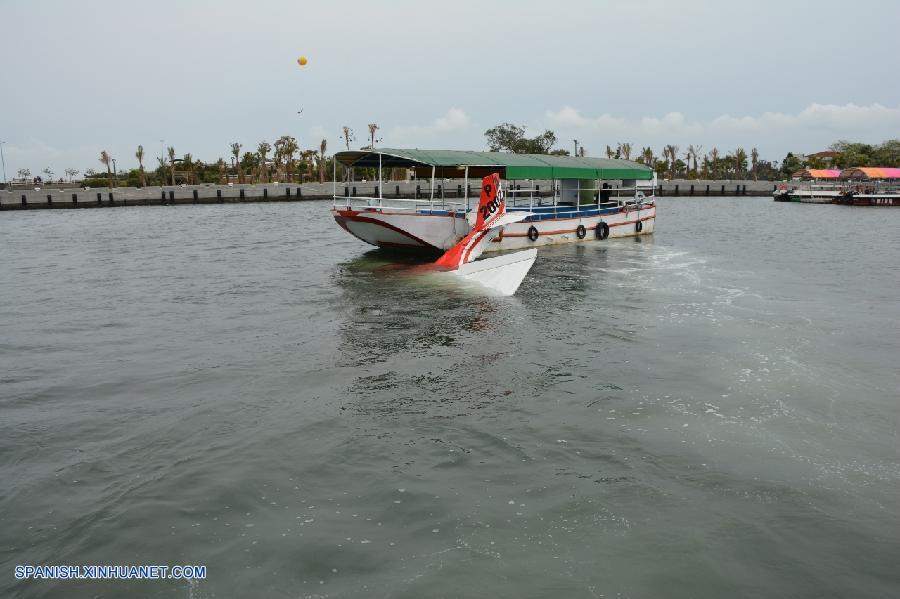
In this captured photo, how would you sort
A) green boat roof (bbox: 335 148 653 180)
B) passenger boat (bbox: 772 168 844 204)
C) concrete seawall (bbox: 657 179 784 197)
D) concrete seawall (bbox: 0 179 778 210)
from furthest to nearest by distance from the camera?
concrete seawall (bbox: 657 179 784 197)
passenger boat (bbox: 772 168 844 204)
concrete seawall (bbox: 0 179 778 210)
green boat roof (bbox: 335 148 653 180)

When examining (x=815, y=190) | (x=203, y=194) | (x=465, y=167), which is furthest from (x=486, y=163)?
(x=815, y=190)

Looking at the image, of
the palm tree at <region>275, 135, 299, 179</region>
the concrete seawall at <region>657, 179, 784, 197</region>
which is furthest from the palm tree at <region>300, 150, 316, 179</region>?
the concrete seawall at <region>657, 179, 784, 197</region>

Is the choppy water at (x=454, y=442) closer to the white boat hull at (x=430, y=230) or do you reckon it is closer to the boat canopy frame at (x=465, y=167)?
the white boat hull at (x=430, y=230)

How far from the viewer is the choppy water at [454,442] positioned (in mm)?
6703

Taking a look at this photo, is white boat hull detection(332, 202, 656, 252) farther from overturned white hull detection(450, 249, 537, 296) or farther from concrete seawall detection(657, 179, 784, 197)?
concrete seawall detection(657, 179, 784, 197)

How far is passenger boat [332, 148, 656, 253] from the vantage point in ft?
86.8

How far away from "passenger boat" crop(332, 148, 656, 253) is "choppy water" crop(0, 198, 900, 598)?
6287mm

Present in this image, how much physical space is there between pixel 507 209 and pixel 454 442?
2403 cm

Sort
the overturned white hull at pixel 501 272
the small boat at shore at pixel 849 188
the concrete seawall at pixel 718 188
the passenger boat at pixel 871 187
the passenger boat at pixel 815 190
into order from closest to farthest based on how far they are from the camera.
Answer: the overturned white hull at pixel 501 272 < the passenger boat at pixel 871 187 < the small boat at shore at pixel 849 188 < the passenger boat at pixel 815 190 < the concrete seawall at pixel 718 188

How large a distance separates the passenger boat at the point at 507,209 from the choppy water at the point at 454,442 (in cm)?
629

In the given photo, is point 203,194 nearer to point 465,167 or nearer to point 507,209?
point 507,209

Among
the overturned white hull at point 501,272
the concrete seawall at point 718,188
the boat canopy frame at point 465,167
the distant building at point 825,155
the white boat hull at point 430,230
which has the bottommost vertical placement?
the overturned white hull at point 501,272

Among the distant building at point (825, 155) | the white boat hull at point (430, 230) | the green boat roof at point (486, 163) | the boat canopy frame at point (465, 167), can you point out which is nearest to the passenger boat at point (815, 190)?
the distant building at point (825, 155)

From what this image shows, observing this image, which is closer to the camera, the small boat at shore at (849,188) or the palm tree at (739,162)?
the small boat at shore at (849,188)
